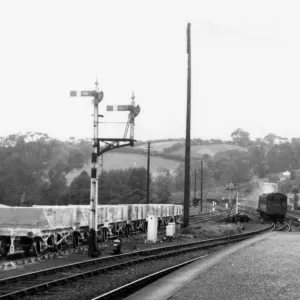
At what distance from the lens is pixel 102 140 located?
19766mm

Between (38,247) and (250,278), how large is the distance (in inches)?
384

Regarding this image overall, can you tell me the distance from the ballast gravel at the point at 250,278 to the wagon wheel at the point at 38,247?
725cm

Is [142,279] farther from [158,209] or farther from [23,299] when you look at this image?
[158,209]

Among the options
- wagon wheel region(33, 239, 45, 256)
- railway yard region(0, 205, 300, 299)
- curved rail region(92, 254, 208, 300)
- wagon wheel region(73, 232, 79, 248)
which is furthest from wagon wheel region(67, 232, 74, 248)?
curved rail region(92, 254, 208, 300)

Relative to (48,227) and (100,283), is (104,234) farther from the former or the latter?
(100,283)

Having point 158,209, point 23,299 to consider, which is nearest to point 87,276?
point 23,299

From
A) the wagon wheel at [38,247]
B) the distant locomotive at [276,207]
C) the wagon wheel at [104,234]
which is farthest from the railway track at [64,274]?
the distant locomotive at [276,207]

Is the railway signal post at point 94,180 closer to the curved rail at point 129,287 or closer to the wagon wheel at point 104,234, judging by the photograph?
Result: the curved rail at point 129,287

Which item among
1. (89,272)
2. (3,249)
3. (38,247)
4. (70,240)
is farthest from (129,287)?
(70,240)

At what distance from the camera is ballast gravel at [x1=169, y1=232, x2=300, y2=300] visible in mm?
11070

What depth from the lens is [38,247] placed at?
803 inches

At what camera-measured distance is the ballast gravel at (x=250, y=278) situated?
1107 centimetres

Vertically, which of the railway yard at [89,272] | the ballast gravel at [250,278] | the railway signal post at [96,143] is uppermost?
the railway signal post at [96,143]

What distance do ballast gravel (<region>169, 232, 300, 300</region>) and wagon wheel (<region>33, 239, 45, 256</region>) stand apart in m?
7.25
